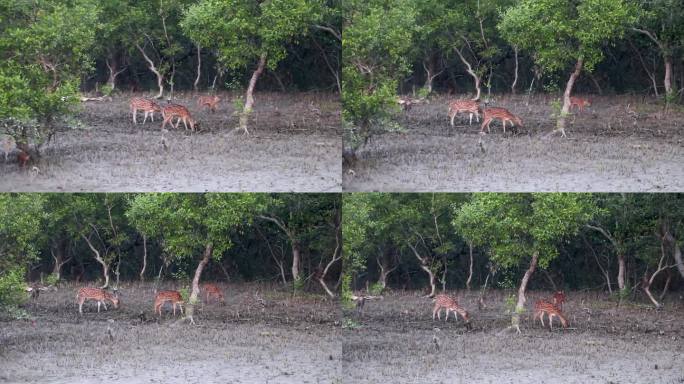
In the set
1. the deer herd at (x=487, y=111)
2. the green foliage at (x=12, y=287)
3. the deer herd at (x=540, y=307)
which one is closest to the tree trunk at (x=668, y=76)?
the deer herd at (x=487, y=111)

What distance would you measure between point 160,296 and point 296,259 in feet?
3.40

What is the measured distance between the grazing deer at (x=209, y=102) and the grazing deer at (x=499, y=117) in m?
1.88

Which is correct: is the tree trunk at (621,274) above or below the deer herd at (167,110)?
below

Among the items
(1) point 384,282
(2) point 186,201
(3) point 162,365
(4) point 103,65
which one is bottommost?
(3) point 162,365

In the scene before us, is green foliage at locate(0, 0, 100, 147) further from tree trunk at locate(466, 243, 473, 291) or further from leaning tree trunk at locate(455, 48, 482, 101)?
tree trunk at locate(466, 243, 473, 291)

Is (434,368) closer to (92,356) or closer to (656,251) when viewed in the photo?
(656,251)

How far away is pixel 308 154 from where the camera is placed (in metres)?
7.66

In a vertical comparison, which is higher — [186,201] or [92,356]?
[186,201]

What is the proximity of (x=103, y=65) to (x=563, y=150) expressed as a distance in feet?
10.7

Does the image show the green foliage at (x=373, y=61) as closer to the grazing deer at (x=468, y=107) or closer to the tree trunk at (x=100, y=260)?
the grazing deer at (x=468, y=107)

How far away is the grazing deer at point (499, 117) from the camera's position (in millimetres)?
7574

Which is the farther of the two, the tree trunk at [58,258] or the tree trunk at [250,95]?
the tree trunk at [58,258]

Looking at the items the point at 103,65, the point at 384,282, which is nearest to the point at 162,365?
the point at 384,282

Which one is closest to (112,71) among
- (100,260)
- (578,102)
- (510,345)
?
(100,260)
